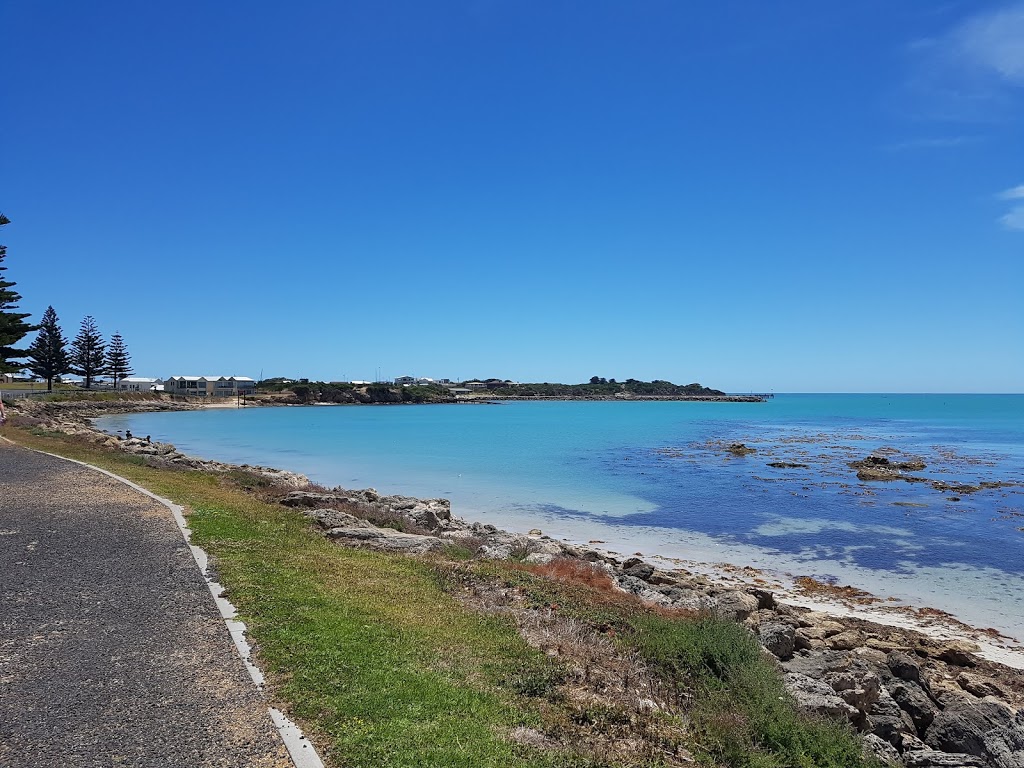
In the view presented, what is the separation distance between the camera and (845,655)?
30.4ft

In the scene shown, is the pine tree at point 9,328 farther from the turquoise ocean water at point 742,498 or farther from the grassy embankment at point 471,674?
the grassy embankment at point 471,674

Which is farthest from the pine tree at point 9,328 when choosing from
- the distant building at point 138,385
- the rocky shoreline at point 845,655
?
the distant building at point 138,385

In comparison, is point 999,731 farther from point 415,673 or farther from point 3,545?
point 3,545

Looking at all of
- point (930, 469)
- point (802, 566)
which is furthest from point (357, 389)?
point (802, 566)

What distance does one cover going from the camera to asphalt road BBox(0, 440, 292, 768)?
14.6 feet

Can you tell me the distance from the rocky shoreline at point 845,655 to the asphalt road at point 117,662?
4197mm

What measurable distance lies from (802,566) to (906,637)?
243 inches

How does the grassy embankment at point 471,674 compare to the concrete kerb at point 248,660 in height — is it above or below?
below

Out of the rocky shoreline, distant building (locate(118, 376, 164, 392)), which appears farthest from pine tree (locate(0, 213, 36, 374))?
distant building (locate(118, 376, 164, 392))

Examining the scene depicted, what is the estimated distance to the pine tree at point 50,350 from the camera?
89938 mm

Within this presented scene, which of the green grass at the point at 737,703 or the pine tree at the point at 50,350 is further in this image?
the pine tree at the point at 50,350

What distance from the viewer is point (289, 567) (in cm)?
929

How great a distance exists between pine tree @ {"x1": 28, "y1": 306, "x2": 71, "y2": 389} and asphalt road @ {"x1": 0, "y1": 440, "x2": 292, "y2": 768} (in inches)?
3845

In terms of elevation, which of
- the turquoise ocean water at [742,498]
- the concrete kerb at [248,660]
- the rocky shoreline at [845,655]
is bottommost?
the turquoise ocean water at [742,498]
